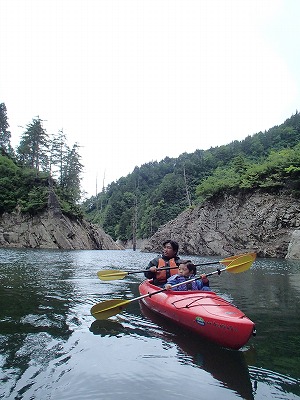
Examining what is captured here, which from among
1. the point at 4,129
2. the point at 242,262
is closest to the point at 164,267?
the point at 242,262

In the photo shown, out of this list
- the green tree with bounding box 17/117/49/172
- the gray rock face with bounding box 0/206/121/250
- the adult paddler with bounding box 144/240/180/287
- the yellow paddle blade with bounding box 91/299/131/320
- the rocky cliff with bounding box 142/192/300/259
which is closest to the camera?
the yellow paddle blade with bounding box 91/299/131/320

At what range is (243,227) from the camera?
2770cm

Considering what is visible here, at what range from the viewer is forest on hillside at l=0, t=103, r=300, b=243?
27.9m

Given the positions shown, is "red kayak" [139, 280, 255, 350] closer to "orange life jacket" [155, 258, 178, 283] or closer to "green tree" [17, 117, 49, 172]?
"orange life jacket" [155, 258, 178, 283]

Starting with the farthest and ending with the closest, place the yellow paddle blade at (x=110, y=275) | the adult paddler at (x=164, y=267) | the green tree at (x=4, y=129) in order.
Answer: the green tree at (x=4, y=129) < the yellow paddle blade at (x=110, y=275) < the adult paddler at (x=164, y=267)

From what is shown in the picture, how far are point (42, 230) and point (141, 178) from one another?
6083 centimetres

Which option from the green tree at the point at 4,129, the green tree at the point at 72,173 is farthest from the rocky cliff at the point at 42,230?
the green tree at the point at 4,129

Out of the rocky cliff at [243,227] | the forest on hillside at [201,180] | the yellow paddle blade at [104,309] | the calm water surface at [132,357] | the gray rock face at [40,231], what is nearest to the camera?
the calm water surface at [132,357]

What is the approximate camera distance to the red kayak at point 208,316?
13.9 feet

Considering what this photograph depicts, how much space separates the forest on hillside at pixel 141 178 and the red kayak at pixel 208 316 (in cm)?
2158

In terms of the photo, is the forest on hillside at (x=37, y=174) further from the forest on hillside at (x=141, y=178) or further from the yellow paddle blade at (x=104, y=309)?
the yellow paddle blade at (x=104, y=309)

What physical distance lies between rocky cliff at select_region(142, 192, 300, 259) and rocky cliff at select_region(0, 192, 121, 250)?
10745 millimetres

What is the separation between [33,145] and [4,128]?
50.5 feet

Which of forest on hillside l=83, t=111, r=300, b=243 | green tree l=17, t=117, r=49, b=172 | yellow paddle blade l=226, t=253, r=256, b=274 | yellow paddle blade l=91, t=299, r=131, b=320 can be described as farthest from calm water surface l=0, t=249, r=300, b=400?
green tree l=17, t=117, r=49, b=172
